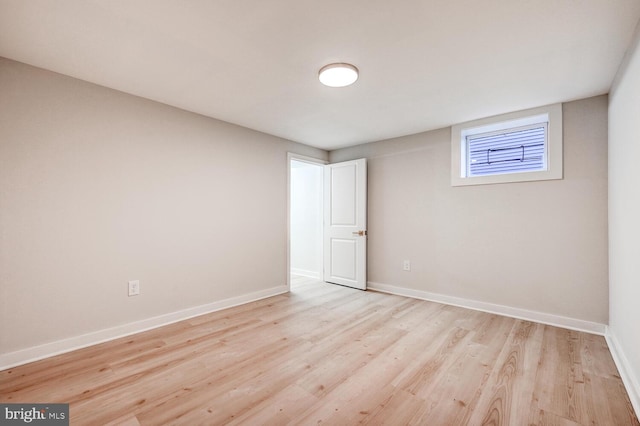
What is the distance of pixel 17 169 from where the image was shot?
2.13 metres

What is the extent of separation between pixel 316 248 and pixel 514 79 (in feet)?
12.3

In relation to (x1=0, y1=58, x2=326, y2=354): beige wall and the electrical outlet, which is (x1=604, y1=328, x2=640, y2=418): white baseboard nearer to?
(x1=0, y1=58, x2=326, y2=354): beige wall

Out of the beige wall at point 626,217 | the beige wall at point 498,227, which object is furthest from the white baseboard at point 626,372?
the beige wall at point 498,227

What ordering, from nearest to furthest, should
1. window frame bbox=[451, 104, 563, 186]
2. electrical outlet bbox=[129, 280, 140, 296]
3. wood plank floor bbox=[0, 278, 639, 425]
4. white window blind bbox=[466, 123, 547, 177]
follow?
wood plank floor bbox=[0, 278, 639, 425] → electrical outlet bbox=[129, 280, 140, 296] → window frame bbox=[451, 104, 563, 186] → white window blind bbox=[466, 123, 547, 177]

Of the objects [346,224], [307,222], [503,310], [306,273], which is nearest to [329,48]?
[346,224]

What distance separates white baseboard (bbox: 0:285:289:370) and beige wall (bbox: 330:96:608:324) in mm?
2224

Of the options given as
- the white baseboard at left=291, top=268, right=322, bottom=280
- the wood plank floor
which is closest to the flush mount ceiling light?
the wood plank floor

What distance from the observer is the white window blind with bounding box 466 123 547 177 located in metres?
3.13

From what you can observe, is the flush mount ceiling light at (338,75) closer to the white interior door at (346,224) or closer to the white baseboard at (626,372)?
the white interior door at (346,224)

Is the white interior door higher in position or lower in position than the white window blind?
lower

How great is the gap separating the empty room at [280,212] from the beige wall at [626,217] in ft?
0.10

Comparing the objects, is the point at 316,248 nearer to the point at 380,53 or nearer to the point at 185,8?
the point at 380,53

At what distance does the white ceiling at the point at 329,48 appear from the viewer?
5.31 ft

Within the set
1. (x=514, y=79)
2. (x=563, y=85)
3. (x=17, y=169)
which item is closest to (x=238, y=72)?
(x=17, y=169)
